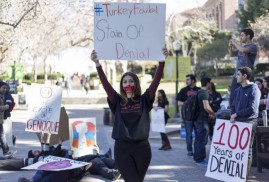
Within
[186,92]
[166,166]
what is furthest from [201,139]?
[186,92]

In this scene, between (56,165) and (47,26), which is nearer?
(56,165)

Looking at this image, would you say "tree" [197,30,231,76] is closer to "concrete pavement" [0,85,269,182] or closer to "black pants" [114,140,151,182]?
"concrete pavement" [0,85,269,182]

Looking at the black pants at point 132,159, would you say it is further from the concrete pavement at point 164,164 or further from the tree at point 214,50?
the tree at point 214,50

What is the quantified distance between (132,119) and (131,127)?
0.30 feet

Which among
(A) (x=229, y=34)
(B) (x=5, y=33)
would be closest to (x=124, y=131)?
(B) (x=5, y=33)

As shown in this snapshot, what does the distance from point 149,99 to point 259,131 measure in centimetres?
352

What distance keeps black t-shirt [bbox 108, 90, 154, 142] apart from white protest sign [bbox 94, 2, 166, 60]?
1.10 m

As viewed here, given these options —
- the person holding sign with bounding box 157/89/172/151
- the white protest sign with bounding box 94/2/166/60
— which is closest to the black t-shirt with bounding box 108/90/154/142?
the white protest sign with bounding box 94/2/166/60

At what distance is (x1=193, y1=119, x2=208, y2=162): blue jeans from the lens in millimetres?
11109

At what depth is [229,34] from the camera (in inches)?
2598

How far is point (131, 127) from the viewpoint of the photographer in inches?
227

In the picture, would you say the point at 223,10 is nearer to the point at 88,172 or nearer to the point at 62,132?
the point at 62,132

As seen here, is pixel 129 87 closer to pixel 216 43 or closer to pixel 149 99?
pixel 149 99

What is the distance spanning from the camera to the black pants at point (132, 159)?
5.70m
